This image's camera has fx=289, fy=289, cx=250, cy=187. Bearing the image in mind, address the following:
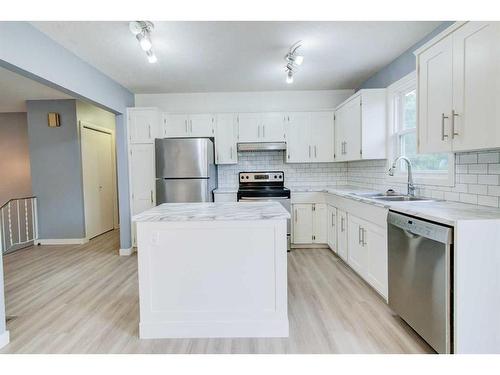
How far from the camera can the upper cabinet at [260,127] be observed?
14.9 feet

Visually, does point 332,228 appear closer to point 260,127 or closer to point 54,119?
point 260,127

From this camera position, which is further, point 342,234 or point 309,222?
point 309,222

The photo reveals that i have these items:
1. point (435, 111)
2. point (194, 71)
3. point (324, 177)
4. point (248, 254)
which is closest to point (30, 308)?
point (248, 254)

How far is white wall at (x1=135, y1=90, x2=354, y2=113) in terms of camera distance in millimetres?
4742

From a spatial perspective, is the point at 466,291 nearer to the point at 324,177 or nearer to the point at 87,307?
the point at 87,307

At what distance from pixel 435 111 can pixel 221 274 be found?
2011 mm

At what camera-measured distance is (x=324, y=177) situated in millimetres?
4902

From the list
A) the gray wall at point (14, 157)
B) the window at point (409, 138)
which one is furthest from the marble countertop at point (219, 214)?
the gray wall at point (14, 157)

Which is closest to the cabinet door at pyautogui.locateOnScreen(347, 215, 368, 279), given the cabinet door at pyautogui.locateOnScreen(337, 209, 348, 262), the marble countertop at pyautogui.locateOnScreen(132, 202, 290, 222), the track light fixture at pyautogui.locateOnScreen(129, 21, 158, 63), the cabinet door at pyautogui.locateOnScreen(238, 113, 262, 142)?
the cabinet door at pyautogui.locateOnScreen(337, 209, 348, 262)

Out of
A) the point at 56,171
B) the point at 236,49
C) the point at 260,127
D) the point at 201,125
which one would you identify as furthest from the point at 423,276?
the point at 56,171

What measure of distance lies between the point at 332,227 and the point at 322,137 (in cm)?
144

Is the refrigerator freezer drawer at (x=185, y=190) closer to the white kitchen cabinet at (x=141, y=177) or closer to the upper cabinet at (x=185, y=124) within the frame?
the white kitchen cabinet at (x=141, y=177)

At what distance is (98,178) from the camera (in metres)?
5.73

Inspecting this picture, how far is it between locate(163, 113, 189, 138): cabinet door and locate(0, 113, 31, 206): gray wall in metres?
3.76
